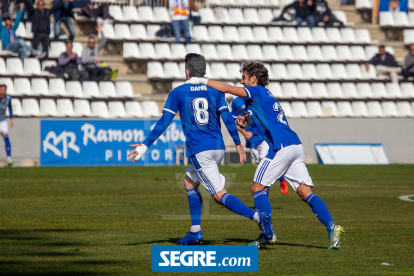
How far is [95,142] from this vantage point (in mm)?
21016

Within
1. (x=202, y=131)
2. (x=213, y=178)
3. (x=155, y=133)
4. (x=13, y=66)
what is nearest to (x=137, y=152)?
(x=155, y=133)

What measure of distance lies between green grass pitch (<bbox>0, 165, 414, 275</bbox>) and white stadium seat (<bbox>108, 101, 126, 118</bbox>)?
21.8 ft

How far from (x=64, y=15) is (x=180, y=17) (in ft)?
14.0

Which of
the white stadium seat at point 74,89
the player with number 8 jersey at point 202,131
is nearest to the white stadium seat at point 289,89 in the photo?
the white stadium seat at point 74,89

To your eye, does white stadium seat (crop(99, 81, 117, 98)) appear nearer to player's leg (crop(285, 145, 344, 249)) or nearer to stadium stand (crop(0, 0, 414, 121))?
stadium stand (crop(0, 0, 414, 121))

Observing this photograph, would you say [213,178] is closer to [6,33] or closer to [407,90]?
[6,33]

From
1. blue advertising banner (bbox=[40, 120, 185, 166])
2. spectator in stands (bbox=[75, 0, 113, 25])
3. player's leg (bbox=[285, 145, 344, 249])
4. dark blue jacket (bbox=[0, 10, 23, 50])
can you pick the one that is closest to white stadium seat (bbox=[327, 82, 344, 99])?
blue advertising banner (bbox=[40, 120, 185, 166])

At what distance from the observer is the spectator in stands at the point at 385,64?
1014 inches

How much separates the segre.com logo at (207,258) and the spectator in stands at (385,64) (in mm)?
21916

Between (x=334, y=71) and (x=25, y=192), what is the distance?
16.5 meters

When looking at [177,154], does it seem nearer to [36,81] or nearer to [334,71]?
[36,81]

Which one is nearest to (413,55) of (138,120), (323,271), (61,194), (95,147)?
(138,120)

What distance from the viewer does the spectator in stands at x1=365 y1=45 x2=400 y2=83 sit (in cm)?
2575

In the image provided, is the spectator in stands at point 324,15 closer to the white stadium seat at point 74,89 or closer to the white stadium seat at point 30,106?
the white stadium seat at point 74,89
